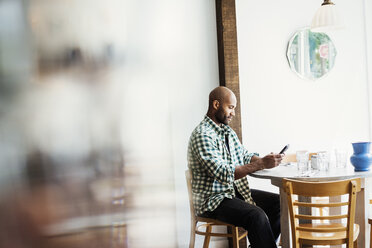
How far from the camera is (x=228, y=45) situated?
3.39 meters

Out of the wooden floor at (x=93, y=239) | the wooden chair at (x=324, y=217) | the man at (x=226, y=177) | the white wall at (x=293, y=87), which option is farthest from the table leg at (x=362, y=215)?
the wooden floor at (x=93, y=239)

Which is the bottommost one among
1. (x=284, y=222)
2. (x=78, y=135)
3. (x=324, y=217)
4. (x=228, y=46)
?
(x=284, y=222)

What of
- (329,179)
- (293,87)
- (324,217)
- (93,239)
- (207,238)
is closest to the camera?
(324,217)

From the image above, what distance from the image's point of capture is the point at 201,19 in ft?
11.3

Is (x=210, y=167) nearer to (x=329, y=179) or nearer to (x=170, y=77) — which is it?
(x=329, y=179)

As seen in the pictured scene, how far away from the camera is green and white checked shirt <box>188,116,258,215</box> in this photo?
2531 millimetres

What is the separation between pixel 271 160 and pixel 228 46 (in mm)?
1196

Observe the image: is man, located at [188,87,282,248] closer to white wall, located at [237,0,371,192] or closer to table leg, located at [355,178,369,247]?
table leg, located at [355,178,369,247]

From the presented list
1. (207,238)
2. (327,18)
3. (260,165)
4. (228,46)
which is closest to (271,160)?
(260,165)

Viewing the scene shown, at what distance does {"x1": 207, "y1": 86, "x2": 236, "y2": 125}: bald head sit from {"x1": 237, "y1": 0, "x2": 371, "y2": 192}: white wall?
2.65ft

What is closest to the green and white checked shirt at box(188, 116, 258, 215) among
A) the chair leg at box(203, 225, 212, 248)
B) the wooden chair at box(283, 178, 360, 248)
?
the chair leg at box(203, 225, 212, 248)

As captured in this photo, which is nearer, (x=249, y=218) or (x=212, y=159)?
(x=249, y=218)

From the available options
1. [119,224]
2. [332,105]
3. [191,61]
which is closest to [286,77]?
[332,105]

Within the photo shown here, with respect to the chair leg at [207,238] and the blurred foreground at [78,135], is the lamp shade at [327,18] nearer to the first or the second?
the blurred foreground at [78,135]
